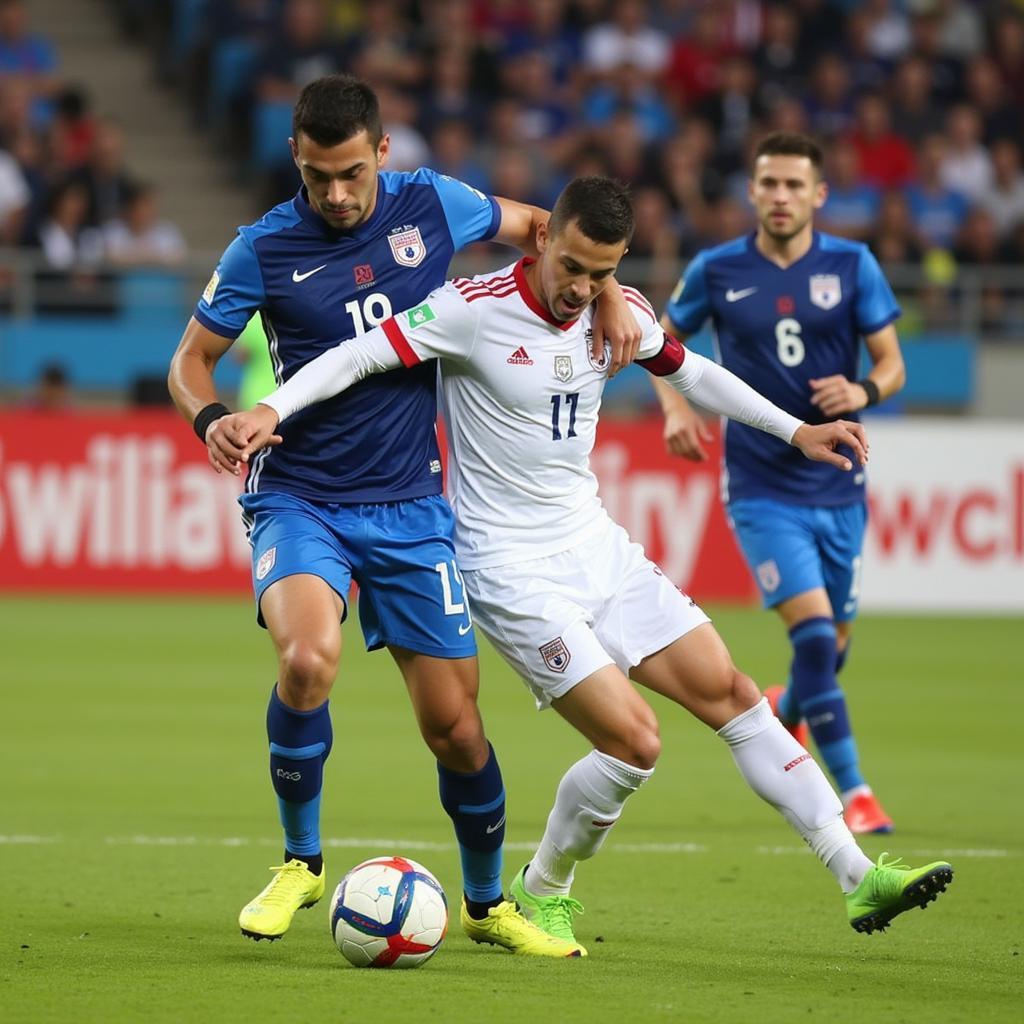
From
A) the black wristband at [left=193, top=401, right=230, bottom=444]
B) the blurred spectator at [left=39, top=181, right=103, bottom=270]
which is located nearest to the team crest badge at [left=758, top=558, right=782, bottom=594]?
the black wristband at [left=193, top=401, right=230, bottom=444]

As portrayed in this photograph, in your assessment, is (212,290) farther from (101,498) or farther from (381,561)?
(101,498)

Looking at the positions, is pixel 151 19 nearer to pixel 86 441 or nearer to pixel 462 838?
pixel 86 441

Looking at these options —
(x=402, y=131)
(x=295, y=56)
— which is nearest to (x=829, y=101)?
(x=402, y=131)

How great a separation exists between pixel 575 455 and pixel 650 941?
56.0 inches

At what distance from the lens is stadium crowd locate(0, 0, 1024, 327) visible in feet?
59.7

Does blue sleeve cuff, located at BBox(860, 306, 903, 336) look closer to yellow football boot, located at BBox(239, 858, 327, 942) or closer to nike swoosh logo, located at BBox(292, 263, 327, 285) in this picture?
nike swoosh logo, located at BBox(292, 263, 327, 285)

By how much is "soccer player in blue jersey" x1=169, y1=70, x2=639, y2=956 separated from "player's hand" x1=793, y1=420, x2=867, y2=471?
60 cm

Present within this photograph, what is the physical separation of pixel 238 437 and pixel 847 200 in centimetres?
1481

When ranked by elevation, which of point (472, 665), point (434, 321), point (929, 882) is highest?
point (434, 321)

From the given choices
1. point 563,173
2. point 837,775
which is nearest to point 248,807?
point 837,775

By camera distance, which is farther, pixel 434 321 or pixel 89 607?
pixel 89 607

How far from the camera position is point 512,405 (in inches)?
227

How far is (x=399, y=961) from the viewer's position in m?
5.38

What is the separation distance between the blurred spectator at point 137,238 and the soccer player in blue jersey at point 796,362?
379 inches
